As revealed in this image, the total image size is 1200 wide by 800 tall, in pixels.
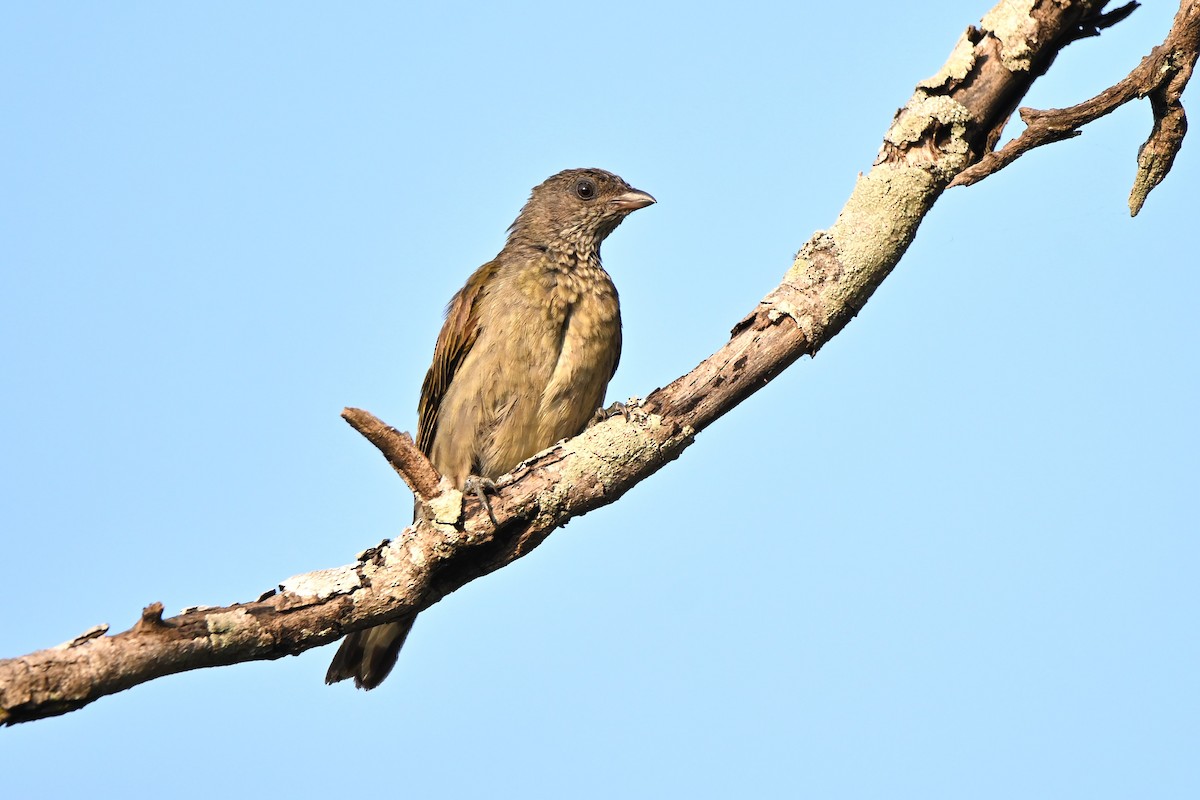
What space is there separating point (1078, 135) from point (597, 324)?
2.55 meters

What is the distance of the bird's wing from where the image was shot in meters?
6.19

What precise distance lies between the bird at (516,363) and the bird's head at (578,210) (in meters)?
0.21

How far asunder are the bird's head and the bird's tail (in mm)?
2284

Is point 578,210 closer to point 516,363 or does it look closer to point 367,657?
point 516,363

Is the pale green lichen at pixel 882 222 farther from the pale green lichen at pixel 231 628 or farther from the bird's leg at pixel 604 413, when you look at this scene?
the pale green lichen at pixel 231 628

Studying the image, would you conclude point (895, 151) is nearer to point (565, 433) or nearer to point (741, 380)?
point (741, 380)

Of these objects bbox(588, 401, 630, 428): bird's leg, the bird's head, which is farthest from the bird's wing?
bbox(588, 401, 630, 428): bird's leg

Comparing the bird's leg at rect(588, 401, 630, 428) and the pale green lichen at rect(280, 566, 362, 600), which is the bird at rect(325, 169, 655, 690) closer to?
the bird's leg at rect(588, 401, 630, 428)

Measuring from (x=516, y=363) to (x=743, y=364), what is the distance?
5.89 feet

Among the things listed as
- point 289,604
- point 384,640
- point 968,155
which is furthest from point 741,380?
point 384,640

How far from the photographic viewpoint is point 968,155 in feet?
14.8

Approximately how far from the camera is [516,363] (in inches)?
233

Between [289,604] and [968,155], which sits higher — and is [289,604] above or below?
below

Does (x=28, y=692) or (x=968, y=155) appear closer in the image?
(x=28, y=692)
